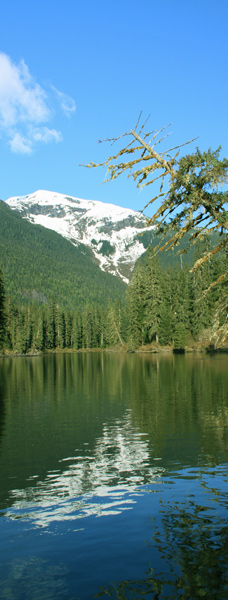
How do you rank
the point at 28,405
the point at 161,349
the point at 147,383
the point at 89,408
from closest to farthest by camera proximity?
the point at 89,408, the point at 28,405, the point at 147,383, the point at 161,349

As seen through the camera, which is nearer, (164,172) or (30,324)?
(164,172)

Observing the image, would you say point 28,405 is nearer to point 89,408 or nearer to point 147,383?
point 89,408

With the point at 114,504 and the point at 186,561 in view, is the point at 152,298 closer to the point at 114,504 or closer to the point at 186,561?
the point at 114,504

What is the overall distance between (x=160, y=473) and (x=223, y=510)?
3.27 meters

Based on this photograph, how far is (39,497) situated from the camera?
1141 centimetres

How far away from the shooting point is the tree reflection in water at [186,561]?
6812 millimetres

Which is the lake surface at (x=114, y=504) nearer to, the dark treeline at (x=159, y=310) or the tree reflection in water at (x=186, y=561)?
the tree reflection in water at (x=186, y=561)

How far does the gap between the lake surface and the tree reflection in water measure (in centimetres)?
2

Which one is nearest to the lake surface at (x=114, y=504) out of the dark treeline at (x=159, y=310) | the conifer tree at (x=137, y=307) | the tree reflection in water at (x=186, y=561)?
the tree reflection in water at (x=186, y=561)

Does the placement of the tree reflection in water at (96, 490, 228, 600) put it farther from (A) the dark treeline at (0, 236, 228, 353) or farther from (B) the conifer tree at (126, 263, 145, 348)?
(B) the conifer tree at (126, 263, 145, 348)

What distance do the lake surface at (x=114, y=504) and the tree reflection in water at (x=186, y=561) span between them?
0.02 metres

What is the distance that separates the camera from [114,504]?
10.7 metres

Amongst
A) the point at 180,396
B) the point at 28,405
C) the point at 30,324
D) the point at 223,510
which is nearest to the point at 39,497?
the point at 223,510

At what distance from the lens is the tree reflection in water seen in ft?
22.4
